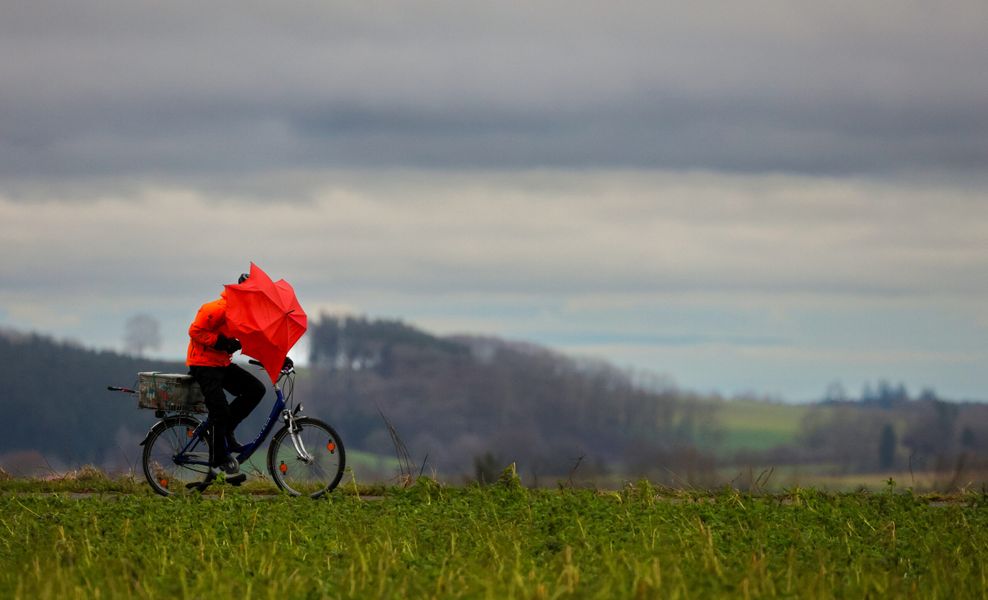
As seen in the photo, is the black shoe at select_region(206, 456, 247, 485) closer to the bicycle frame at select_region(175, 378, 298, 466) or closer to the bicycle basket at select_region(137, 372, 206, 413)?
the bicycle frame at select_region(175, 378, 298, 466)

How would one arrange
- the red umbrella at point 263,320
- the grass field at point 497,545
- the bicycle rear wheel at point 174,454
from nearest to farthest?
the grass field at point 497,545 → the red umbrella at point 263,320 → the bicycle rear wheel at point 174,454

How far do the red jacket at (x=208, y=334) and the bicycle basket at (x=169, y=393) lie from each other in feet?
1.30

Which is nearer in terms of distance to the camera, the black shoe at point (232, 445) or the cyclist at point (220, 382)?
the cyclist at point (220, 382)

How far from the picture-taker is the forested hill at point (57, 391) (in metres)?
148

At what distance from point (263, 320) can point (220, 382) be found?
0.88m

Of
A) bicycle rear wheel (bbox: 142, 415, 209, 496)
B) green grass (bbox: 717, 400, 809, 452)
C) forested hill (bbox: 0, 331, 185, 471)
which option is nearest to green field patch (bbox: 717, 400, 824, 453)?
green grass (bbox: 717, 400, 809, 452)

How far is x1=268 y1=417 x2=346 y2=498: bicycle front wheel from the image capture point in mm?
14336

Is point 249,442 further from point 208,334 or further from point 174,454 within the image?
point 208,334

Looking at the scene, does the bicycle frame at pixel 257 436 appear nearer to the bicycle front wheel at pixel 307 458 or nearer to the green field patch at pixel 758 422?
the bicycle front wheel at pixel 307 458

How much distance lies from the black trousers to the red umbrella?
31 cm

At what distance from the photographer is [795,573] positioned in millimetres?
10281

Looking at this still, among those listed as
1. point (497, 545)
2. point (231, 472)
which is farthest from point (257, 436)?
point (497, 545)

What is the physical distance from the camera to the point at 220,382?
1422 centimetres

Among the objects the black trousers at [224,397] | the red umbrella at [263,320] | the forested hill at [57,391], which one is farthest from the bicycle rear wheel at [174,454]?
the forested hill at [57,391]
